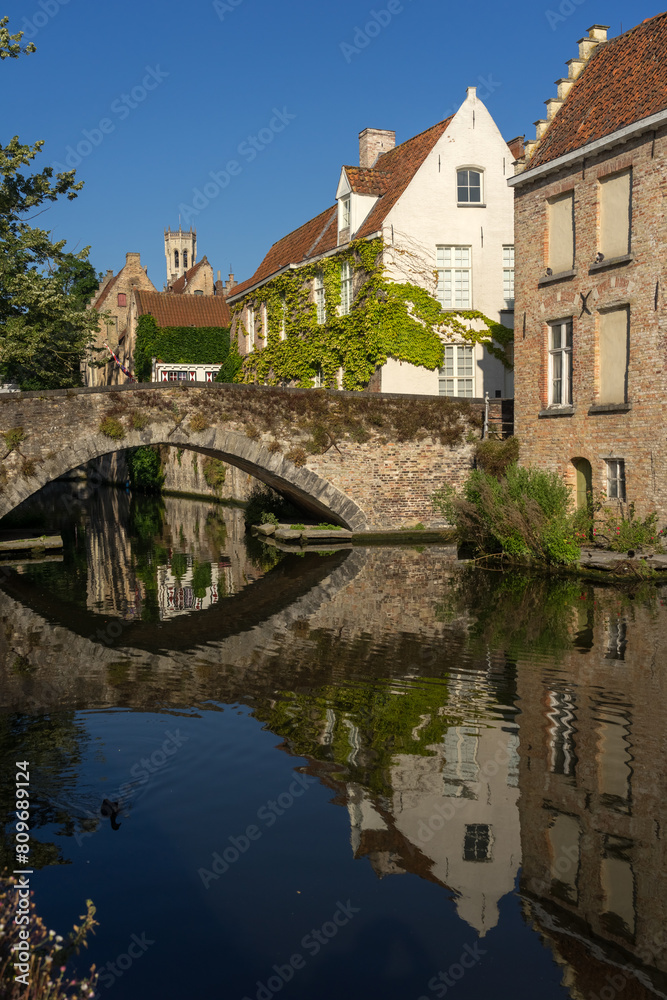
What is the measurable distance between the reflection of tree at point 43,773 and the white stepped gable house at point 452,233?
747 inches

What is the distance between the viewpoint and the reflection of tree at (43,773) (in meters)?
5.94

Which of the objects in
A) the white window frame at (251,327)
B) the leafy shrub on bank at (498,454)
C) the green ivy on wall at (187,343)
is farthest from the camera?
the green ivy on wall at (187,343)

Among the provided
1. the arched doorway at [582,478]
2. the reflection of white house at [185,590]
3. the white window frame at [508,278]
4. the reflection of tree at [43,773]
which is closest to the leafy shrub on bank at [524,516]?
the arched doorway at [582,478]

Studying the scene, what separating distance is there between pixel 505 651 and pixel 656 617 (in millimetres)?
2934

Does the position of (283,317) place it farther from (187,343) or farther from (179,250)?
(179,250)

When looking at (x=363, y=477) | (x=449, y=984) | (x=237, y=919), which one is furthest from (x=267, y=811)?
(x=363, y=477)

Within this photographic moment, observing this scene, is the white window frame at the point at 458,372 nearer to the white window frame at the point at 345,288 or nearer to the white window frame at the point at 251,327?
the white window frame at the point at 345,288

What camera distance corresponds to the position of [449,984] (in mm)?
4520

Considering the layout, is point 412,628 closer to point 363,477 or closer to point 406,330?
point 363,477

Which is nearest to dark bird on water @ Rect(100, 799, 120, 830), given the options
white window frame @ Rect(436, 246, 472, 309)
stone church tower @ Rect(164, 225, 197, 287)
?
white window frame @ Rect(436, 246, 472, 309)

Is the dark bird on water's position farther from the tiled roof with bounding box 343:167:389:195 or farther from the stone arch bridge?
the tiled roof with bounding box 343:167:389:195

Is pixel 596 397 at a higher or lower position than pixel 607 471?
higher

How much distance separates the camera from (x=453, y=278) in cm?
2673

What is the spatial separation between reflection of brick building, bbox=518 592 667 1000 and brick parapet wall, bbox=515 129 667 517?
26.1 feet
